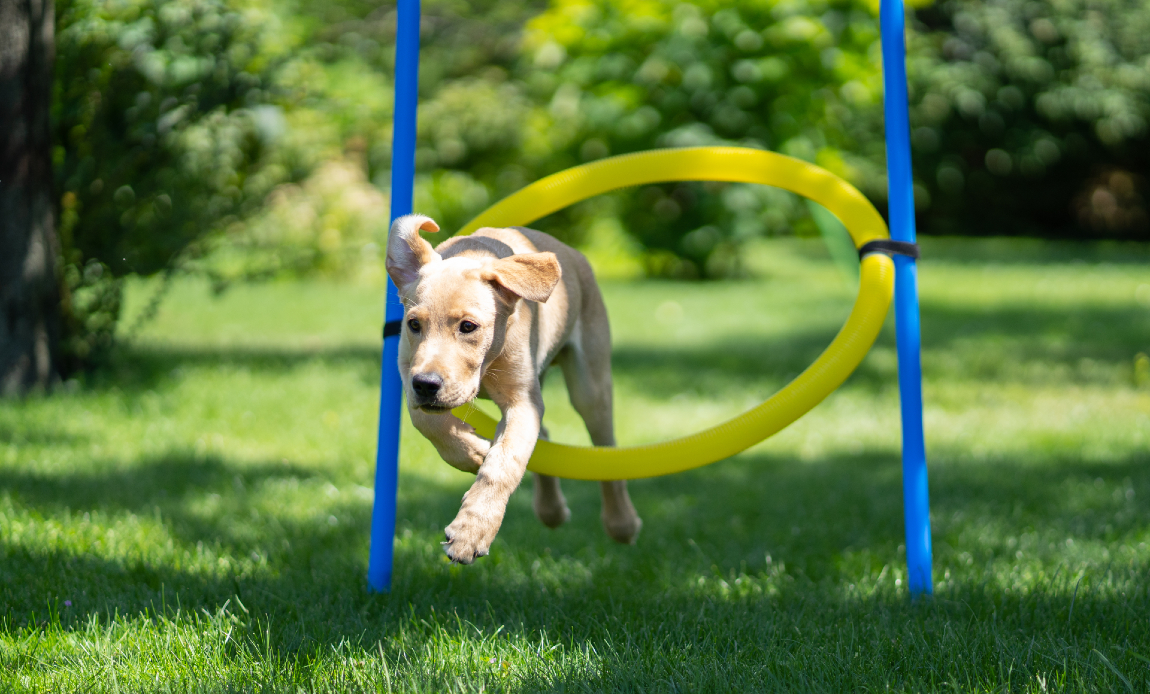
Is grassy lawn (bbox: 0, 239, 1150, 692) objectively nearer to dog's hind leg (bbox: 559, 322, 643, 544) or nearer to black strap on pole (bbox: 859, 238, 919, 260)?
dog's hind leg (bbox: 559, 322, 643, 544)

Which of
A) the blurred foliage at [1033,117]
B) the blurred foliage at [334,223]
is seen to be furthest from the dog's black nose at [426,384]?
the blurred foliage at [1033,117]

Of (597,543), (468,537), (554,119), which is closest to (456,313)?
(468,537)

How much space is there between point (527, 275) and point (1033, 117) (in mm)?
18708

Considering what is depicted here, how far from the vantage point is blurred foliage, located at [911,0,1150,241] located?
17.2m

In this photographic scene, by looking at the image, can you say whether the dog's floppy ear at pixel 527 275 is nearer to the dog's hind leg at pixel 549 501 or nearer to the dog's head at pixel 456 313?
the dog's head at pixel 456 313

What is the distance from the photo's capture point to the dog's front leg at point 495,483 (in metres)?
2.23

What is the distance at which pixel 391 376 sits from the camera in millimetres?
3002

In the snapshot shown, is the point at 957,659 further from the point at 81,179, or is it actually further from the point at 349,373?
the point at 81,179

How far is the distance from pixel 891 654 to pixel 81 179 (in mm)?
5411

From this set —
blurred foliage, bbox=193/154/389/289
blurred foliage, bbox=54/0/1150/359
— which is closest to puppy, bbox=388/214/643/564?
blurred foliage, bbox=54/0/1150/359

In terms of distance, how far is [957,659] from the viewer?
8.27 feet

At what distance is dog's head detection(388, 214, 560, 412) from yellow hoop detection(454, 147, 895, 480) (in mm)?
349

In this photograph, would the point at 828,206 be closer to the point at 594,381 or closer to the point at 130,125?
the point at 594,381

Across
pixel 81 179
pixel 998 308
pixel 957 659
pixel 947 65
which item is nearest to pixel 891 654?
pixel 957 659
